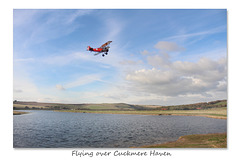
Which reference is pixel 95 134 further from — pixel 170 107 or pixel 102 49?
pixel 170 107

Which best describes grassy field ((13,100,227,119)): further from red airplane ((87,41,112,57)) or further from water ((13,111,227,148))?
red airplane ((87,41,112,57))

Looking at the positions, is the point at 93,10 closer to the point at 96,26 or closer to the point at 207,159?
the point at 96,26

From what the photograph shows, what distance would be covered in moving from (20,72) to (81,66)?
551 cm

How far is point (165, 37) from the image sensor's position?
14.7 meters

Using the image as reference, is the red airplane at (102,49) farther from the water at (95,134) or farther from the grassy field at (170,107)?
the water at (95,134)

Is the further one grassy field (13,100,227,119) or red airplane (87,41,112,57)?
grassy field (13,100,227,119)

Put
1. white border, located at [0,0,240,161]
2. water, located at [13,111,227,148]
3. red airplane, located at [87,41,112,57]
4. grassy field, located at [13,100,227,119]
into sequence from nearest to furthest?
white border, located at [0,0,240,161] < red airplane, located at [87,41,112,57] < water, located at [13,111,227,148] < grassy field, located at [13,100,227,119]

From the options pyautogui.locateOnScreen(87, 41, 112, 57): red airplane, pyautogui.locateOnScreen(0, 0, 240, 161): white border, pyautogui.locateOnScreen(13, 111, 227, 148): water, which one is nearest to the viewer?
pyautogui.locateOnScreen(0, 0, 240, 161): white border

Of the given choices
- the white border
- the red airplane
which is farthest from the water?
the red airplane
